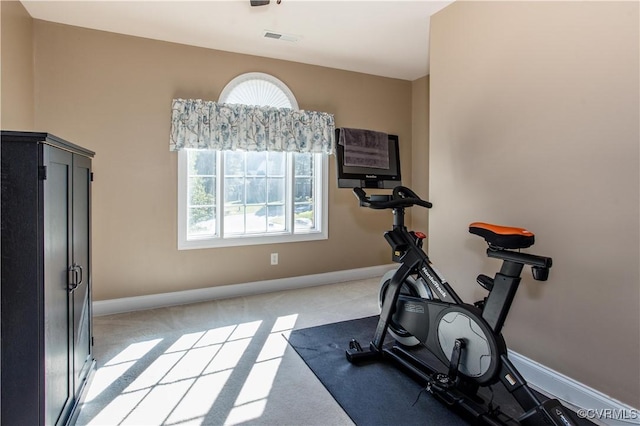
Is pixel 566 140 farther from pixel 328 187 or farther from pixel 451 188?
pixel 328 187

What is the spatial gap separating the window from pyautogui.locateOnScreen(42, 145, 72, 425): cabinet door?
193 centimetres

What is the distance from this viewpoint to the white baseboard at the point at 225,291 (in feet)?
11.0

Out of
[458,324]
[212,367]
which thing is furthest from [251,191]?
[458,324]

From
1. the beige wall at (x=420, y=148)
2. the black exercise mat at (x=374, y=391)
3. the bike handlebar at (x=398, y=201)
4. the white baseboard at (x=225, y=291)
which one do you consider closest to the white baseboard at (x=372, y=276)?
the white baseboard at (x=225, y=291)

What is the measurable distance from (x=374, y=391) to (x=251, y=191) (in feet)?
8.24

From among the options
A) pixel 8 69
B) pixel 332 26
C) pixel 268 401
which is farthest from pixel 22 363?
pixel 332 26

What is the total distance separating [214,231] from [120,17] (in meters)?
2.07

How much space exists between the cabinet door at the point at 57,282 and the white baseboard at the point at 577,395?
8.23ft

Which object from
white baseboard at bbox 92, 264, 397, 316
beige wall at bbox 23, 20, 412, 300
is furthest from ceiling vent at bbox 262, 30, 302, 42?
white baseboard at bbox 92, 264, 397, 316

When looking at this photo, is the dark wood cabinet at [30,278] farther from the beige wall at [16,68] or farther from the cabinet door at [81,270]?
the beige wall at [16,68]

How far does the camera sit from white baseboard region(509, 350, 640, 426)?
1.77 m

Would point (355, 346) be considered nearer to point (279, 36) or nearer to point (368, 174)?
point (368, 174)

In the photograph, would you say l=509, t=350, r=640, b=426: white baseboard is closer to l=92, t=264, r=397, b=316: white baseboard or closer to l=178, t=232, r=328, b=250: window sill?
l=92, t=264, r=397, b=316: white baseboard

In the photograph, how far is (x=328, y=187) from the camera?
4316 millimetres
